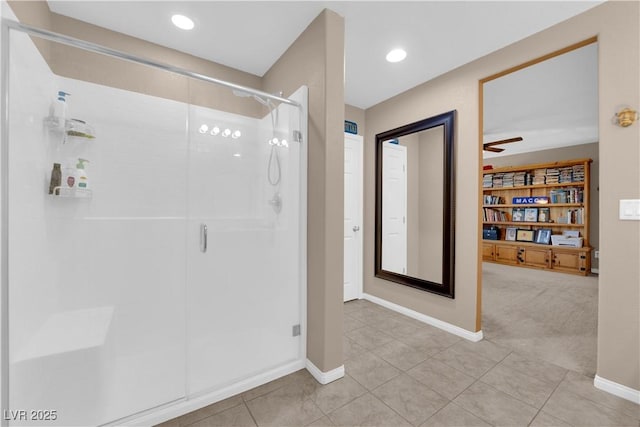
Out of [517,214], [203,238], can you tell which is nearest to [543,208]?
[517,214]

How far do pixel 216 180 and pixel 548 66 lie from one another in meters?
3.27

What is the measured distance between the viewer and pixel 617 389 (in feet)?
5.46

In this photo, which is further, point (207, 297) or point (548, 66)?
point (548, 66)

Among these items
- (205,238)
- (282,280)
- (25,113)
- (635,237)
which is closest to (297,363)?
(282,280)

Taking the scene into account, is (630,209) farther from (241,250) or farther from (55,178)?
(55,178)

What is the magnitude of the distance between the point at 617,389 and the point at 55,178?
341 cm

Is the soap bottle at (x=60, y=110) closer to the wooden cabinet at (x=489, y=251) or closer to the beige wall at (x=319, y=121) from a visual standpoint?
the beige wall at (x=319, y=121)

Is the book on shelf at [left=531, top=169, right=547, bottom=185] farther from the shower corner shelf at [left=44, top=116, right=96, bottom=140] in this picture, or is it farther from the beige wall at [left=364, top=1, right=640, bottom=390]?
the shower corner shelf at [left=44, top=116, right=96, bottom=140]

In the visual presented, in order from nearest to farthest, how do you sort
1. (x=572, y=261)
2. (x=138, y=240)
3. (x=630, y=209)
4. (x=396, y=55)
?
(x=138, y=240) → (x=630, y=209) → (x=396, y=55) → (x=572, y=261)

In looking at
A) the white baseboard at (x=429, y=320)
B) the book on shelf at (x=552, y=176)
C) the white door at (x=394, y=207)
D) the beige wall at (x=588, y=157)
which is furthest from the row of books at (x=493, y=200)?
the white baseboard at (x=429, y=320)

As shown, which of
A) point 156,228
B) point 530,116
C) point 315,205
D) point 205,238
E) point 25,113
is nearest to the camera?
point 25,113

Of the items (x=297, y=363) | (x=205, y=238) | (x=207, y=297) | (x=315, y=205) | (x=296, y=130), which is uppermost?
(x=296, y=130)

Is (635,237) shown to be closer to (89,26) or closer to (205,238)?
(205,238)

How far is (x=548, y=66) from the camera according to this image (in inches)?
103
